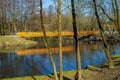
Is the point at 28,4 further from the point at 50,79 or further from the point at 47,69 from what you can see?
the point at 50,79

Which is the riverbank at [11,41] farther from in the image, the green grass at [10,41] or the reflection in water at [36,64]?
the reflection in water at [36,64]

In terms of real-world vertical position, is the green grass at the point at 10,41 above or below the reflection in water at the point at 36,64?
above

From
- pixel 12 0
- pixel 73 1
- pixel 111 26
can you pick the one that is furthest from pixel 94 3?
pixel 12 0

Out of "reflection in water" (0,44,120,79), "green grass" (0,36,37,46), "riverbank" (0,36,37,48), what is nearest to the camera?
"reflection in water" (0,44,120,79)

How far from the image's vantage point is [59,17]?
14344mm

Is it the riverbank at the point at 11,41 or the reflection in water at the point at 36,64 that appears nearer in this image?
the reflection in water at the point at 36,64

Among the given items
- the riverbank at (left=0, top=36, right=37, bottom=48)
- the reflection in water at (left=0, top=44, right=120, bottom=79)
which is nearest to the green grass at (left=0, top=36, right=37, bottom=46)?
the riverbank at (left=0, top=36, right=37, bottom=48)

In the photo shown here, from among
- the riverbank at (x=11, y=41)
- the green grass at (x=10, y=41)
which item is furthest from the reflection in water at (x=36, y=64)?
the green grass at (x=10, y=41)

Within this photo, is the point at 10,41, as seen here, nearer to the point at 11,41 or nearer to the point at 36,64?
the point at 11,41

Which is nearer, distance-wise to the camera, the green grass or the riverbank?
the riverbank

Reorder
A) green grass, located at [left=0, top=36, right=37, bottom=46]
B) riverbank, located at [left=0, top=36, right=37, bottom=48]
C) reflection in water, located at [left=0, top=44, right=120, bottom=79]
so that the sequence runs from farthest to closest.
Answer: green grass, located at [left=0, top=36, right=37, bottom=46], riverbank, located at [left=0, top=36, right=37, bottom=48], reflection in water, located at [left=0, top=44, right=120, bottom=79]

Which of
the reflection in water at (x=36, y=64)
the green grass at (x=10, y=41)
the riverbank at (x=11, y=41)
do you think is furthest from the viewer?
the green grass at (x=10, y=41)

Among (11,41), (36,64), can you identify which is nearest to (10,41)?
(11,41)

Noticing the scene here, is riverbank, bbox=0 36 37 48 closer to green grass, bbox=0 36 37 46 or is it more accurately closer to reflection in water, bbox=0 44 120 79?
green grass, bbox=0 36 37 46
